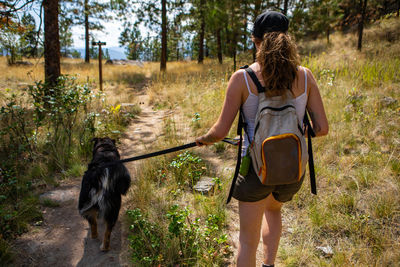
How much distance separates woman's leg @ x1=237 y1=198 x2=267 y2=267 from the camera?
1.60 m

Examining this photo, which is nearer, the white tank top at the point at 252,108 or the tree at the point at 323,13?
the white tank top at the point at 252,108

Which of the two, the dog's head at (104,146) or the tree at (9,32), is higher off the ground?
the tree at (9,32)

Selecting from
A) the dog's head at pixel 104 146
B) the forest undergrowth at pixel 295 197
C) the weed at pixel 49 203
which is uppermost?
the dog's head at pixel 104 146

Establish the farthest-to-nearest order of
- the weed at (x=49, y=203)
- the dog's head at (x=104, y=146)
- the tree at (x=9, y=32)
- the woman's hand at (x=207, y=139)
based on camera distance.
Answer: the tree at (x=9, y=32)
the weed at (x=49, y=203)
the dog's head at (x=104, y=146)
the woman's hand at (x=207, y=139)

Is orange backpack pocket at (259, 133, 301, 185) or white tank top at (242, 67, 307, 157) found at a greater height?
white tank top at (242, 67, 307, 157)

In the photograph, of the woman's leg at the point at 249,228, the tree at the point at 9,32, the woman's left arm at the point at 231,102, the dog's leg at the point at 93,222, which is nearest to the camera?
the woman's left arm at the point at 231,102

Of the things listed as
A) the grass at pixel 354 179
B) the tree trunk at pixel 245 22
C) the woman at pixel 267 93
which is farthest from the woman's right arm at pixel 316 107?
the tree trunk at pixel 245 22

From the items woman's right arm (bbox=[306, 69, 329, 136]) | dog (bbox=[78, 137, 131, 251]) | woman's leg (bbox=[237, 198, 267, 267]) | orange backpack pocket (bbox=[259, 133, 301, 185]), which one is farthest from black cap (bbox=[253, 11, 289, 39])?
dog (bbox=[78, 137, 131, 251])

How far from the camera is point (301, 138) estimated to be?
4.69ft

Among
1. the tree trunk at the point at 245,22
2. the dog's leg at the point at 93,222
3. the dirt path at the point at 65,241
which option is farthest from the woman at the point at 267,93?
the tree trunk at the point at 245,22

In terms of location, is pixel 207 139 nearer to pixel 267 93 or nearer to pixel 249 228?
pixel 267 93

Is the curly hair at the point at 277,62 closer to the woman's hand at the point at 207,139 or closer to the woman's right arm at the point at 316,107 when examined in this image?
the woman's right arm at the point at 316,107

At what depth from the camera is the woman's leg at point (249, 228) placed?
5.26ft

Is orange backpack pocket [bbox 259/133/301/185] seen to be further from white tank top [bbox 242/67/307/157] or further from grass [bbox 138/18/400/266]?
grass [bbox 138/18/400/266]
